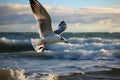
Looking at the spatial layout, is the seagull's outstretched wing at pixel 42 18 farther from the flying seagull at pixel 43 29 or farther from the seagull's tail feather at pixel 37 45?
the seagull's tail feather at pixel 37 45

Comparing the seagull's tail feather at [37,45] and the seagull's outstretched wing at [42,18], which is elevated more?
the seagull's outstretched wing at [42,18]

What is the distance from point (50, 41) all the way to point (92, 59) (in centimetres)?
446

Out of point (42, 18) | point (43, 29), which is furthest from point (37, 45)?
point (42, 18)

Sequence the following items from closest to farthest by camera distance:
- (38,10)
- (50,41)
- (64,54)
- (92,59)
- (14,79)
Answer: (38,10) → (50,41) → (14,79) → (92,59) → (64,54)

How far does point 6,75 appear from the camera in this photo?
19.3 ft

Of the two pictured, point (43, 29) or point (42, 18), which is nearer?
point (42, 18)

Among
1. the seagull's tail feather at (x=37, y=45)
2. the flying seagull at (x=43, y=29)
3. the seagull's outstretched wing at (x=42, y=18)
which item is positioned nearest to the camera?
the seagull's outstretched wing at (x=42, y=18)

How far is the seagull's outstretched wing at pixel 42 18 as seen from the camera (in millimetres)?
3610

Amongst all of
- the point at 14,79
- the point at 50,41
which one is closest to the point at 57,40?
the point at 50,41

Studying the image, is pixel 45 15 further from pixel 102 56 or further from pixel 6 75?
pixel 102 56

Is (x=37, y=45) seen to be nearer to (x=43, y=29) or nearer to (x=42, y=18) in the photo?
(x=43, y=29)

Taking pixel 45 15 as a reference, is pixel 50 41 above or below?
below

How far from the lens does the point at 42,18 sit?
12.9 feet

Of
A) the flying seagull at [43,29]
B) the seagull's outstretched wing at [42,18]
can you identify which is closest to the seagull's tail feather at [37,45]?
the flying seagull at [43,29]
